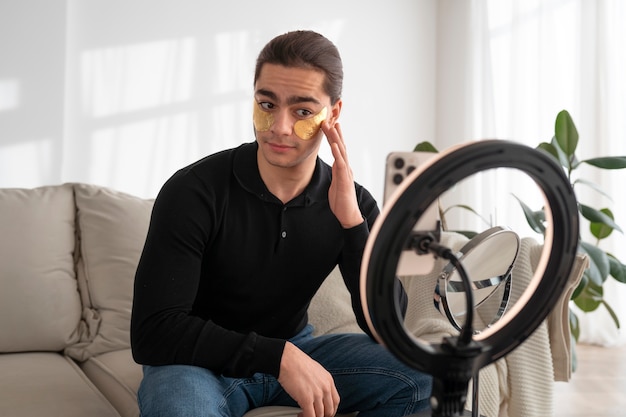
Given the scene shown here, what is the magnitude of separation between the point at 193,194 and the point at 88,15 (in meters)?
2.64

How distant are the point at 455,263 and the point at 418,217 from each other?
0.20ft

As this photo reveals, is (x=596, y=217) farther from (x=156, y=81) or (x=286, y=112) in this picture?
(x=156, y=81)

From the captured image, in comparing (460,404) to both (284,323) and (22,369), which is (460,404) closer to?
(284,323)

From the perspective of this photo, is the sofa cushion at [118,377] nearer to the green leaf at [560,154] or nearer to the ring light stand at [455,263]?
the ring light stand at [455,263]

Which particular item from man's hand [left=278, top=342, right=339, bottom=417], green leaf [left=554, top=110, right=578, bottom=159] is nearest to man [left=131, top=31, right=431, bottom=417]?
man's hand [left=278, top=342, right=339, bottom=417]

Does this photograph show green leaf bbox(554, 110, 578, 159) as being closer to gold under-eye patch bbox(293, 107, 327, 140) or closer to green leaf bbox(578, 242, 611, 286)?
green leaf bbox(578, 242, 611, 286)

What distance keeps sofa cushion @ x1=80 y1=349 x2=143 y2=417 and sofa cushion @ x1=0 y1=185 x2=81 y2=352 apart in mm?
133

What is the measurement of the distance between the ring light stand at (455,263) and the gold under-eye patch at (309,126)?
0.78m

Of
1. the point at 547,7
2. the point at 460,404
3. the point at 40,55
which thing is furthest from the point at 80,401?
the point at 547,7

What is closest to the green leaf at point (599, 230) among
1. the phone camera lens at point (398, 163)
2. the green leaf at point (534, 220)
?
the green leaf at point (534, 220)

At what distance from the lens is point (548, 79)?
4.16 meters

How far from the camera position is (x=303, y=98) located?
1.45m

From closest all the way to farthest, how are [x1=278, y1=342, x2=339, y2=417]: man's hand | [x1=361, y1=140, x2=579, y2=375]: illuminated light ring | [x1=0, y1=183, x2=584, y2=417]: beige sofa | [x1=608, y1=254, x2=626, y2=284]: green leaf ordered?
[x1=361, y1=140, x2=579, y2=375]: illuminated light ring < [x1=278, y1=342, x2=339, y2=417]: man's hand < [x1=0, y1=183, x2=584, y2=417]: beige sofa < [x1=608, y1=254, x2=626, y2=284]: green leaf

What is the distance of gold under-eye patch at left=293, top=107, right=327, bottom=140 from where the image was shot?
144 centimetres
